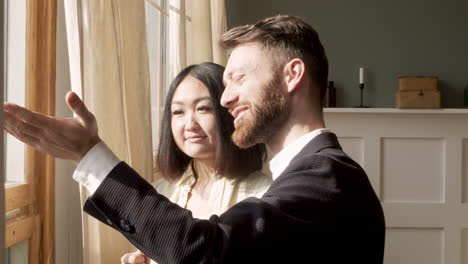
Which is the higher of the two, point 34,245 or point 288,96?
point 288,96

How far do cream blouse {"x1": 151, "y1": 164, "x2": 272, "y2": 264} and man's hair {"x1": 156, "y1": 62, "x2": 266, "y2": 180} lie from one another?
20 millimetres

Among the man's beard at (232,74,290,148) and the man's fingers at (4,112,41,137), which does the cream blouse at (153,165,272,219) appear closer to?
the man's beard at (232,74,290,148)

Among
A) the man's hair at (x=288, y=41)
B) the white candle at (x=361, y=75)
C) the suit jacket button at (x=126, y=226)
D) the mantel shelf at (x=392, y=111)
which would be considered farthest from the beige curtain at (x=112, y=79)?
the white candle at (x=361, y=75)

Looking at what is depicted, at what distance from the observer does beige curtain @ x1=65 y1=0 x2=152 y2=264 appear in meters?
1.31

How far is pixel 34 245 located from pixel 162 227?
510 millimetres

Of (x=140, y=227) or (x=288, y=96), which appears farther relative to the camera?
(x=288, y=96)

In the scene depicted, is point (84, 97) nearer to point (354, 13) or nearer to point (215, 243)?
point (215, 243)

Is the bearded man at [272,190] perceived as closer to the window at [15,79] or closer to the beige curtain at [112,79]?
the beige curtain at [112,79]

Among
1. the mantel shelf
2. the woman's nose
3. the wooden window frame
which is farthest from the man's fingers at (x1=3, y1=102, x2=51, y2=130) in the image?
the mantel shelf

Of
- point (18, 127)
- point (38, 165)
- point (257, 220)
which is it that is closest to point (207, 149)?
point (38, 165)

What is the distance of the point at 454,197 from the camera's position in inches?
153

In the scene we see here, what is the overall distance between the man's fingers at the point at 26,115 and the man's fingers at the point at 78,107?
0.15ft

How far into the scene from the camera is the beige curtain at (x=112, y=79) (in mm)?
1308

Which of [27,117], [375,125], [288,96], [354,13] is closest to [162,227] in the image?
[27,117]
